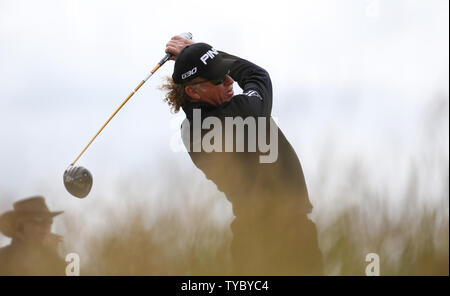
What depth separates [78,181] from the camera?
296cm

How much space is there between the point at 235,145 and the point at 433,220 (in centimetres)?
119

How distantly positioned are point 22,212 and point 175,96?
115 cm

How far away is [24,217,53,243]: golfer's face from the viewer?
2869mm

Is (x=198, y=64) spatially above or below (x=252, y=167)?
above

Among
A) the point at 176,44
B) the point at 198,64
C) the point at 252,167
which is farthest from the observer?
the point at 176,44

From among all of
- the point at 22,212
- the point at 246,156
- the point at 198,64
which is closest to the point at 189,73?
the point at 198,64

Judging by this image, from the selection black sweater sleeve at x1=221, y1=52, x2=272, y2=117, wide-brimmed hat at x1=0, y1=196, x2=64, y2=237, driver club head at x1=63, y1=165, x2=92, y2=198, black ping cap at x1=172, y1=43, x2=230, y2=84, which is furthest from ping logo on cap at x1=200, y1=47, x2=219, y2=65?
wide-brimmed hat at x1=0, y1=196, x2=64, y2=237

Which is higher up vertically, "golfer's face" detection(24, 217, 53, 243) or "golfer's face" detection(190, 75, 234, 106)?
A: "golfer's face" detection(190, 75, 234, 106)

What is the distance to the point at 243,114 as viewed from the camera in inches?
126

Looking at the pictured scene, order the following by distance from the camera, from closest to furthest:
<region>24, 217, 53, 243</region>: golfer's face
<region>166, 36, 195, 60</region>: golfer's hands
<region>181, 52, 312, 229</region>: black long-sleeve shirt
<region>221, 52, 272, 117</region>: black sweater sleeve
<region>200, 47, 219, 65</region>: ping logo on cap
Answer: <region>181, 52, 312, 229</region>: black long-sleeve shirt → <region>24, 217, 53, 243</region>: golfer's face → <region>221, 52, 272, 117</region>: black sweater sleeve → <region>200, 47, 219, 65</region>: ping logo on cap → <region>166, 36, 195, 60</region>: golfer's hands

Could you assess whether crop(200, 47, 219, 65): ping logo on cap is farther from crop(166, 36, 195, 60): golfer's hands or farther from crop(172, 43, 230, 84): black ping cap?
crop(166, 36, 195, 60): golfer's hands

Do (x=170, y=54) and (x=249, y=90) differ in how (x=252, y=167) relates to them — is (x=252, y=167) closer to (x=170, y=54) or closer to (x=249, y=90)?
(x=249, y=90)
